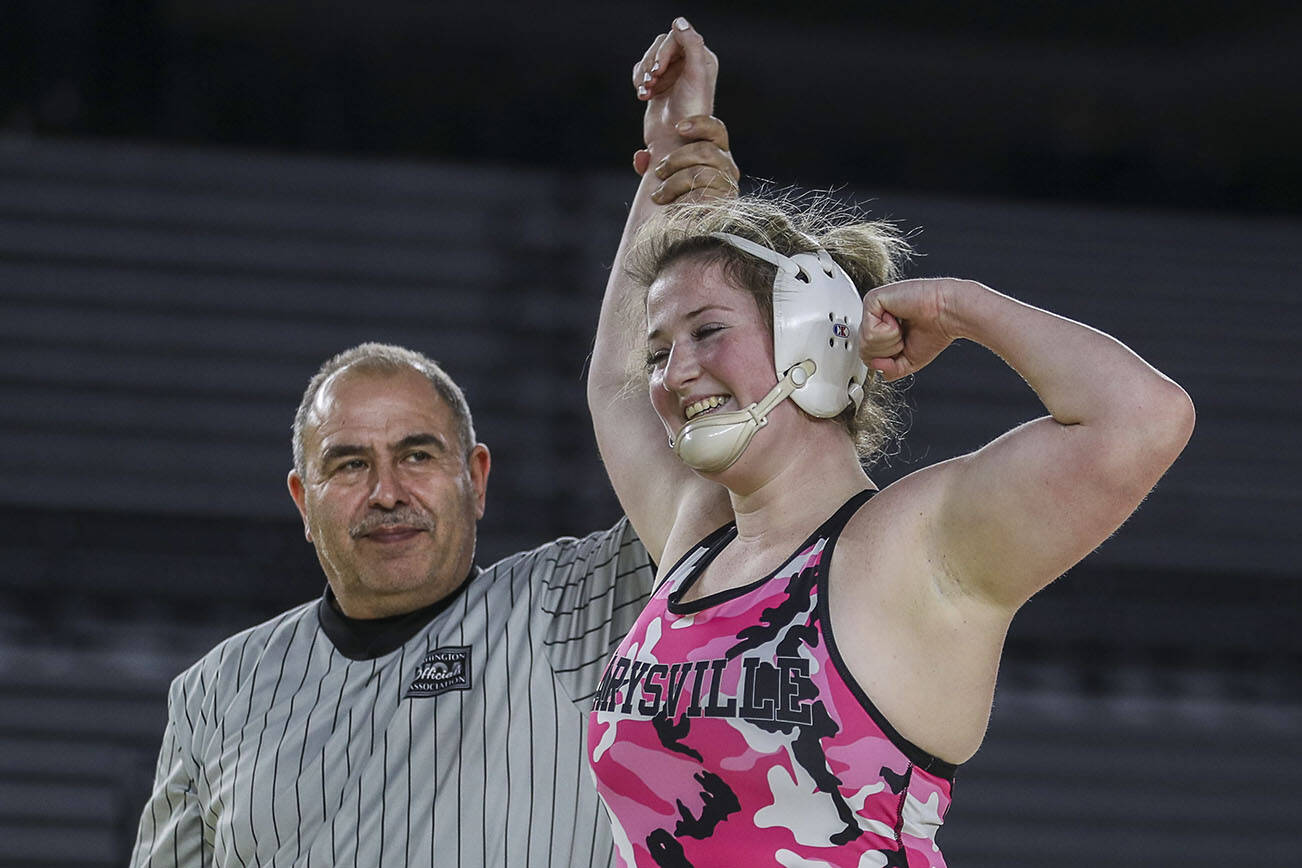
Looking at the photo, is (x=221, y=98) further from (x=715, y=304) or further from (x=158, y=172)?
(x=715, y=304)

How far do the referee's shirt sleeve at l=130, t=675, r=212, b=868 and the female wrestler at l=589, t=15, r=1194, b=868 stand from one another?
2.78ft

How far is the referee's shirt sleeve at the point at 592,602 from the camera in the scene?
1787 mm

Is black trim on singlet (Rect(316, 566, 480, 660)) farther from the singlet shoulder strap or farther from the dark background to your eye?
the dark background

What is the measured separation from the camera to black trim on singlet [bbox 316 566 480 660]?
1909 mm

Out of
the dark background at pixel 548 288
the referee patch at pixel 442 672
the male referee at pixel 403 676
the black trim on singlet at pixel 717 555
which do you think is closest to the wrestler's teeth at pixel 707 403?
the black trim on singlet at pixel 717 555

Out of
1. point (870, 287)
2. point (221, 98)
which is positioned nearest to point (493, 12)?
point (221, 98)

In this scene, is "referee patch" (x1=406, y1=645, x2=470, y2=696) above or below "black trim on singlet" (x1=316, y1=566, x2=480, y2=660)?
below

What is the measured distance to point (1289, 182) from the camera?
6719 millimetres

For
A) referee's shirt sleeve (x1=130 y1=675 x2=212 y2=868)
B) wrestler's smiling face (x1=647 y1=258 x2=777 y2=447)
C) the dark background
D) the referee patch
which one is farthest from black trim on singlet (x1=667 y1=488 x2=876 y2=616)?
the dark background

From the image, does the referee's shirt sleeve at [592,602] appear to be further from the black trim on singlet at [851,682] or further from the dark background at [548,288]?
the dark background at [548,288]

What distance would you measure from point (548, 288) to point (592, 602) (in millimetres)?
4085

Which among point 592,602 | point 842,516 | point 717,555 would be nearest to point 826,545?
point 842,516

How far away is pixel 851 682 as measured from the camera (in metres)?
1.16

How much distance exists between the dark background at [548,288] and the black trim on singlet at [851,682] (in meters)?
3.82
